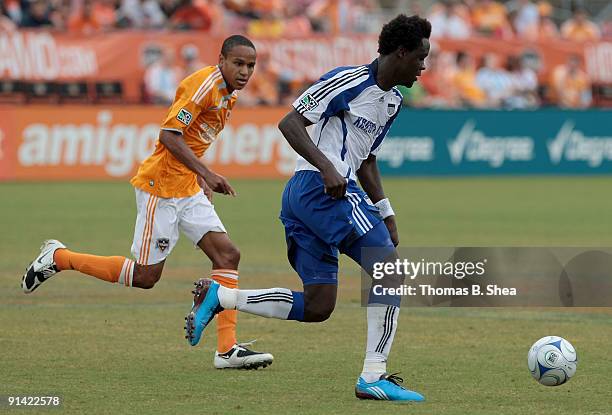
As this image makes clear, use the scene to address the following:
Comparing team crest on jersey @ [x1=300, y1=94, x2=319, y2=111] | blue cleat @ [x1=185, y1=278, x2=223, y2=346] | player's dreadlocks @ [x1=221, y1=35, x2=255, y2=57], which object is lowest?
blue cleat @ [x1=185, y1=278, x2=223, y2=346]

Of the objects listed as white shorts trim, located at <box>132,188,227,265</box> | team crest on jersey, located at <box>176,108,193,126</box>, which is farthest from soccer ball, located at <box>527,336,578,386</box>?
team crest on jersey, located at <box>176,108,193,126</box>

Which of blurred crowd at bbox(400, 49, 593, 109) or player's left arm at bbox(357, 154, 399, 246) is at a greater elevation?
blurred crowd at bbox(400, 49, 593, 109)

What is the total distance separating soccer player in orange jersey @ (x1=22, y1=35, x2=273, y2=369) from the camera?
8.55 m

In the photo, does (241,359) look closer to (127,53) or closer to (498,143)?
(127,53)

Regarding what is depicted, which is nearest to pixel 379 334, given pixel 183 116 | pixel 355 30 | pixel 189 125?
pixel 183 116

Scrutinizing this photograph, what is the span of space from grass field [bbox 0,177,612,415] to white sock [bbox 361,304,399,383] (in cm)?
21

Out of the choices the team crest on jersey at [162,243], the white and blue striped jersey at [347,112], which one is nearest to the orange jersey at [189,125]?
the team crest on jersey at [162,243]

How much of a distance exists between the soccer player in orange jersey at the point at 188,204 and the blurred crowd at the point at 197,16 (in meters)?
16.9

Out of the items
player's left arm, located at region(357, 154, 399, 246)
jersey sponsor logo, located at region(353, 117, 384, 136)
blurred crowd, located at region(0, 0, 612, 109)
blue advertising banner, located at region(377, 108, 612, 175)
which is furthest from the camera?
blue advertising banner, located at region(377, 108, 612, 175)

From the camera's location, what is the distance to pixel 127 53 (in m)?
26.1

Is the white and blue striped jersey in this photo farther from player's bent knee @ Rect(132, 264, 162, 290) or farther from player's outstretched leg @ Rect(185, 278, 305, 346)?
player's bent knee @ Rect(132, 264, 162, 290)

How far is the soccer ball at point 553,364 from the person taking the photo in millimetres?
7500

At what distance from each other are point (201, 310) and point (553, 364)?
2.10 metres

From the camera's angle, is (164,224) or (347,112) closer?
(347,112)
